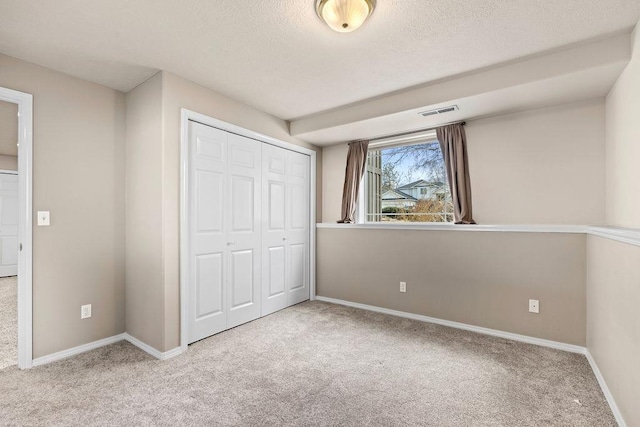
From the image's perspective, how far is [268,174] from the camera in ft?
11.9

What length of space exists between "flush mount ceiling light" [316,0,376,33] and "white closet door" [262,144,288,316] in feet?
6.31

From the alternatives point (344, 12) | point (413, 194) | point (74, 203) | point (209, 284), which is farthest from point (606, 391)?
point (74, 203)

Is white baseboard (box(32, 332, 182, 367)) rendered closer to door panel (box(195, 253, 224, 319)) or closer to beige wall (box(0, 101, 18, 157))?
door panel (box(195, 253, 224, 319))

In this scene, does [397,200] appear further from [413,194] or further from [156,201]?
[156,201]

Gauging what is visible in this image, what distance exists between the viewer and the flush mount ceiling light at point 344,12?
1.69m

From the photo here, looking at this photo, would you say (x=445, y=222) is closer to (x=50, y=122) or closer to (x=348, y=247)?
(x=348, y=247)

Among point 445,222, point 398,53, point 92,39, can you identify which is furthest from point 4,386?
point 445,222

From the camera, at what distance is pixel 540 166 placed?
9.50 feet

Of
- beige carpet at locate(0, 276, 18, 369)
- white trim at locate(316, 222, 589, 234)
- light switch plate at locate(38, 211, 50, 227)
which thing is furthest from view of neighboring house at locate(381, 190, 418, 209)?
beige carpet at locate(0, 276, 18, 369)

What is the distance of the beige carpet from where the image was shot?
2.49 meters

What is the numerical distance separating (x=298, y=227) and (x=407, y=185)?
1.50 meters

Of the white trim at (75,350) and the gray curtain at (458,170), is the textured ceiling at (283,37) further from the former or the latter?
the white trim at (75,350)

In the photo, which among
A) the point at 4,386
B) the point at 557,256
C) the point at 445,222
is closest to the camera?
the point at 4,386

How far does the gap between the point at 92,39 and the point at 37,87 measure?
2.52ft
